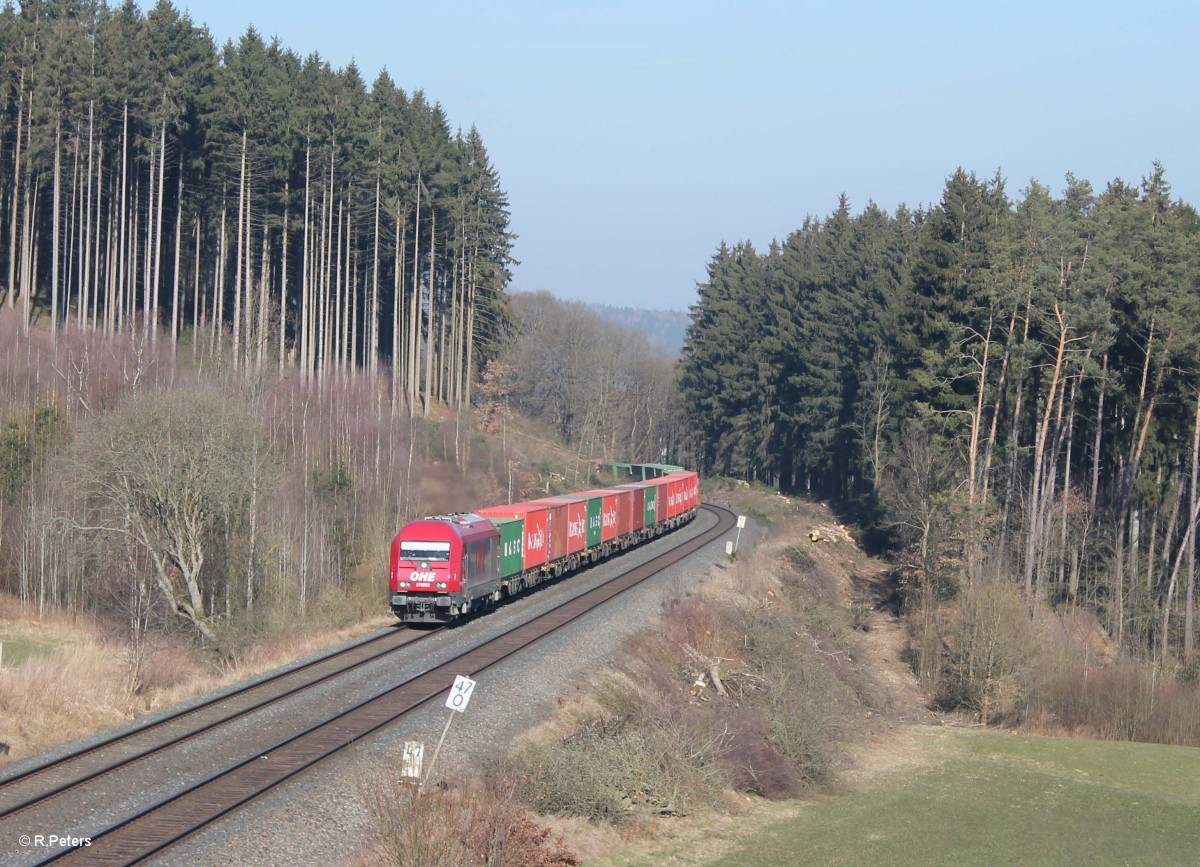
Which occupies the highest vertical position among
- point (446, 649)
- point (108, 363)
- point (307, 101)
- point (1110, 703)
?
point (307, 101)

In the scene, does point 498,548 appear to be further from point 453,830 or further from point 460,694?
point 453,830

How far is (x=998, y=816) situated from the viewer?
71.7 ft

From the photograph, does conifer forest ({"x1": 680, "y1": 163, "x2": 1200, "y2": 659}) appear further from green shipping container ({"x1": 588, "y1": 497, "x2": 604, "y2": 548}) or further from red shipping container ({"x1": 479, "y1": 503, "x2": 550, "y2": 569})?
red shipping container ({"x1": 479, "y1": 503, "x2": 550, "y2": 569})

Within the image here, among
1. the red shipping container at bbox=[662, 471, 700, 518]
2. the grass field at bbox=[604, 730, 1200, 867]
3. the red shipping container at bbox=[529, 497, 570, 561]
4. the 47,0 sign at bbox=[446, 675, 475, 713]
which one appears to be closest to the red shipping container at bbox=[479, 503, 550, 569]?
the red shipping container at bbox=[529, 497, 570, 561]

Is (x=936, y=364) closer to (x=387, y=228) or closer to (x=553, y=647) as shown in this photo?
(x=553, y=647)

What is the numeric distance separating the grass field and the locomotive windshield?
12.0 meters

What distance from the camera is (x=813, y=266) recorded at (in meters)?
80.1

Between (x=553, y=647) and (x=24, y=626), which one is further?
(x=24, y=626)

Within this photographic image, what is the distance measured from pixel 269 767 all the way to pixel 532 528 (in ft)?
65.9

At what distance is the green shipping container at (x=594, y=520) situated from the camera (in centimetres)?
4397

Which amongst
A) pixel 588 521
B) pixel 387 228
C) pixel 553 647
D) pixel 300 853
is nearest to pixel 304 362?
pixel 387 228

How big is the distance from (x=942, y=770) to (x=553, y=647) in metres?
9.20

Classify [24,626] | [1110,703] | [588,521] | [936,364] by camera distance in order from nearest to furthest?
1. [1110,703]
2. [24,626]
3. [588,521]
4. [936,364]

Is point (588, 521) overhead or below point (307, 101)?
below
